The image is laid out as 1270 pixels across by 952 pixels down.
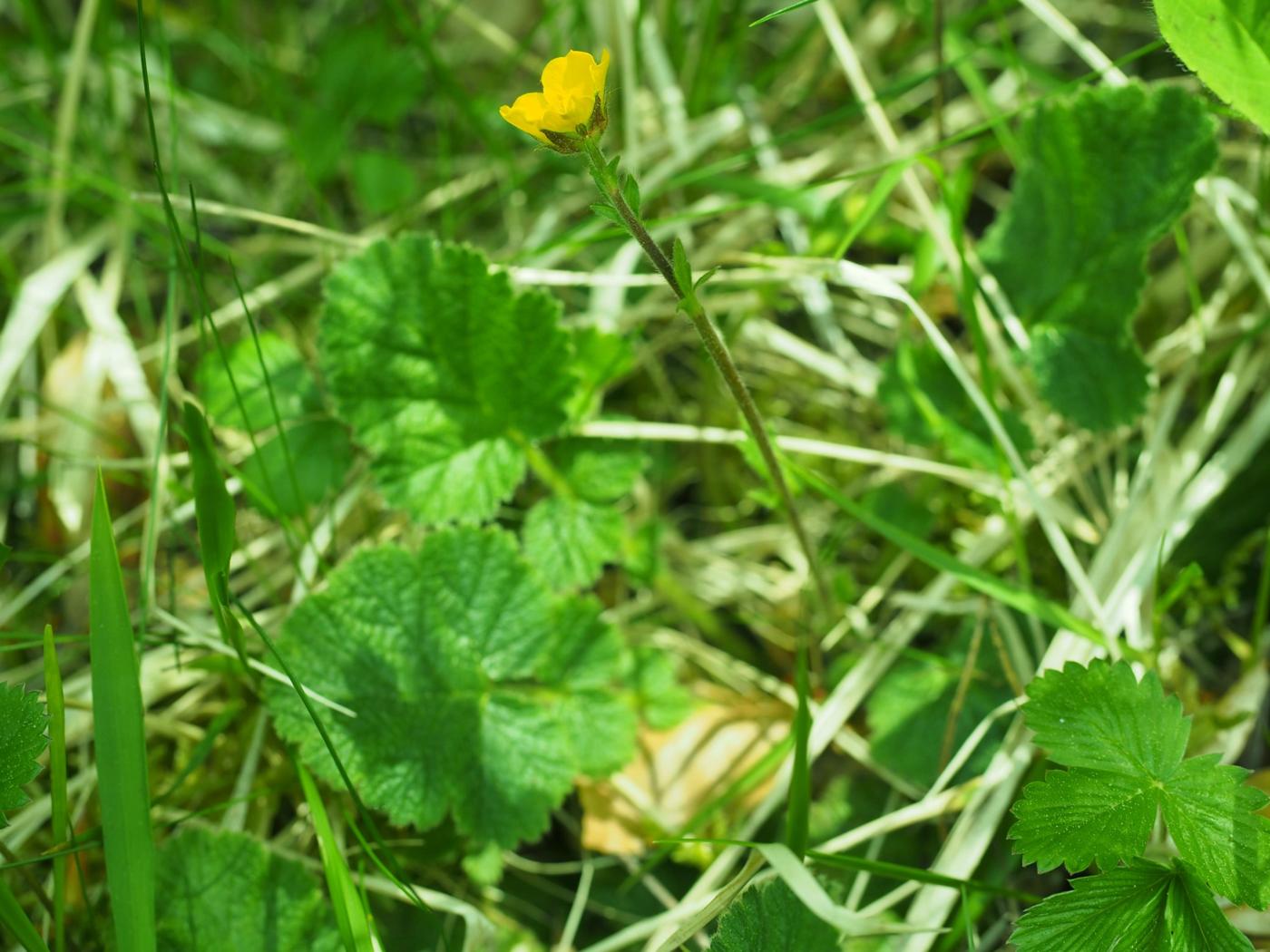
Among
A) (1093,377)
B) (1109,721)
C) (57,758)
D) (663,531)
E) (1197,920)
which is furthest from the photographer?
(663,531)

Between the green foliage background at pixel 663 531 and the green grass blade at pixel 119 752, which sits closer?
the green grass blade at pixel 119 752

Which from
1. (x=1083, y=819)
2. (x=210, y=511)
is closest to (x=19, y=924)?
(x=210, y=511)

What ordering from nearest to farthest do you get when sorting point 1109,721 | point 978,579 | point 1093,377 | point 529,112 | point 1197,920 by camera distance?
point 529,112, point 1197,920, point 1109,721, point 978,579, point 1093,377

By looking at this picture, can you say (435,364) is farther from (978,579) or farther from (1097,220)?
(1097,220)

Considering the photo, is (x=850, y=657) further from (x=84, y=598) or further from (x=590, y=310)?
(x=84, y=598)

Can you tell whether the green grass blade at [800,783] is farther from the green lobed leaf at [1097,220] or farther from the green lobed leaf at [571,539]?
the green lobed leaf at [1097,220]

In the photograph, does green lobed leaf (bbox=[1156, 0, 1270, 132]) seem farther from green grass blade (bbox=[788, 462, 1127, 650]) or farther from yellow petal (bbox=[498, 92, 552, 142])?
yellow petal (bbox=[498, 92, 552, 142])

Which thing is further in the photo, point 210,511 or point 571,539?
point 571,539

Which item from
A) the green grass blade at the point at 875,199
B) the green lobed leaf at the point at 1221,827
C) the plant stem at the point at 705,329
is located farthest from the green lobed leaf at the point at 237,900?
the green grass blade at the point at 875,199
